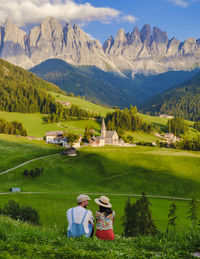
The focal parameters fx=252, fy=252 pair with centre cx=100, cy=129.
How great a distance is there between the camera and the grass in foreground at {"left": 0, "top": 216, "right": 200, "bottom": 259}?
10075 millimetres

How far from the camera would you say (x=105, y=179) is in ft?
306

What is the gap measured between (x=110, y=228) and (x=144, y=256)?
3695 mm

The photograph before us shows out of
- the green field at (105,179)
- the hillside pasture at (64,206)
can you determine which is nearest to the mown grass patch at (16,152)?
the green field at (105,179)

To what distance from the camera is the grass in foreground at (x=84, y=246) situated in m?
10.1

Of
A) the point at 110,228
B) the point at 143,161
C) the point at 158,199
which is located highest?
the point at 110,228

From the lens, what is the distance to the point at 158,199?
74625 mm

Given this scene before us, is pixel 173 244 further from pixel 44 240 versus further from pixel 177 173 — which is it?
pixel 177 173

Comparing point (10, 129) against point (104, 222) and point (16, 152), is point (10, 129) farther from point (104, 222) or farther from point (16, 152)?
point (104, 222)

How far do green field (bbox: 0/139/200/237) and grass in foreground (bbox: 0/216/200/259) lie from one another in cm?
4375

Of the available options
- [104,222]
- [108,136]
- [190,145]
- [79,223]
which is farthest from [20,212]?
[108,136]

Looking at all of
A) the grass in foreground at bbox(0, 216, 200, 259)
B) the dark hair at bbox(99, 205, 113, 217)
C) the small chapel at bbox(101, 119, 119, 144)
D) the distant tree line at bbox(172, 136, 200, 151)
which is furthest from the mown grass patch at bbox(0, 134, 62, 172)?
the grass in foreground at bbox(0, 216, 200, 259)

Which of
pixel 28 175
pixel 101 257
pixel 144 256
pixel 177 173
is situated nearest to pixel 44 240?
A: pixel 101 257

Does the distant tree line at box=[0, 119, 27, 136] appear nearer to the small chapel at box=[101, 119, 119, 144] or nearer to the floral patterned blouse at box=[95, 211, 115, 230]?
the small chapel at box=[101, 119, 119, 144]

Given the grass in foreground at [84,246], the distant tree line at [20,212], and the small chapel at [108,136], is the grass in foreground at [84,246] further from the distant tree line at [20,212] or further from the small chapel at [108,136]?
the small chapel at [108,136]
